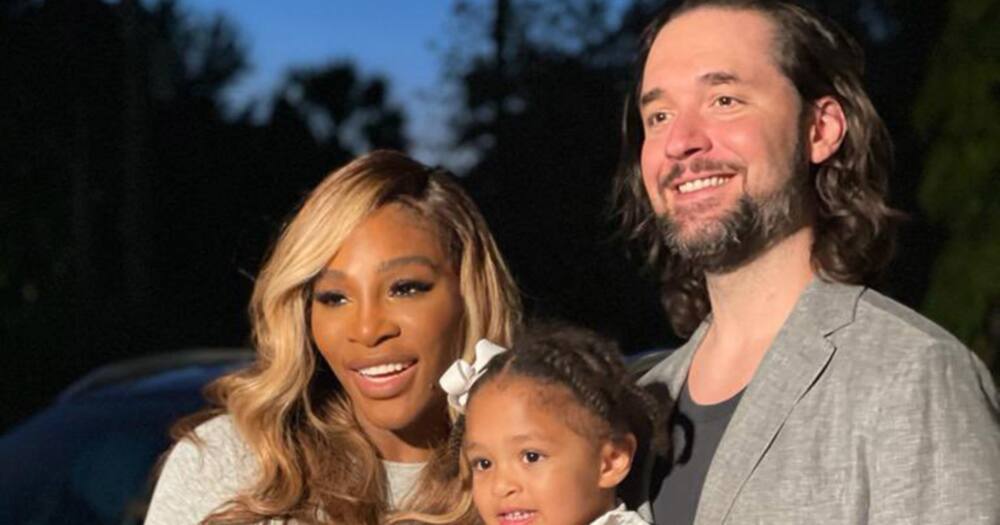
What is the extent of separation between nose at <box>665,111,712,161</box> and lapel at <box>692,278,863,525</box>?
1.15 feet

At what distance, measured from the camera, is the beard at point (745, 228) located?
3408 mm

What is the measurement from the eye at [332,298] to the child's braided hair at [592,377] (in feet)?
1.23

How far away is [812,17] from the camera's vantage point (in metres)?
3.66

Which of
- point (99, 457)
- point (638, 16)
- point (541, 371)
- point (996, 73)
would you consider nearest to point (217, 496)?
point (541, 371)

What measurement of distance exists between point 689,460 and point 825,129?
0.70 meters

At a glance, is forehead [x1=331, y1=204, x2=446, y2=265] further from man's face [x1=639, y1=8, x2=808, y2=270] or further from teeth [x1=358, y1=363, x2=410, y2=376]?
man's face [x1=639, y1=8, x2=808, y2=270]

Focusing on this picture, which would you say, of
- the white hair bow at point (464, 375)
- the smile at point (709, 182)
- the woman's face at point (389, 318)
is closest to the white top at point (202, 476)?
the woman's face at point (389, 318)

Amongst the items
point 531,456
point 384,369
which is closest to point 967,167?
point 384,369

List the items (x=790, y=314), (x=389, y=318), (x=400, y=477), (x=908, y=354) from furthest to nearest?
1. (x=400, y=477)
2. (x=389, y=318)
3. (x=790, y=314)
4. (x=908, y=354)

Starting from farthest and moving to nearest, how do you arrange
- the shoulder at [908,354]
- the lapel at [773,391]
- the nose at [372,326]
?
the nose at [372,326], the lapel at [773,391], the shoulder at [908,354]

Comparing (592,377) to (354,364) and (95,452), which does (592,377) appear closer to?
(354,364)

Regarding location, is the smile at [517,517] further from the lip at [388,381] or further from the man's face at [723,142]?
the man's face at [723,142]

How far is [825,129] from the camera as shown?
142 inches

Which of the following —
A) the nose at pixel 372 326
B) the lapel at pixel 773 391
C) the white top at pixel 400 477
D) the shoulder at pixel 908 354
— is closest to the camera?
the shoulder at pixel 908 354
